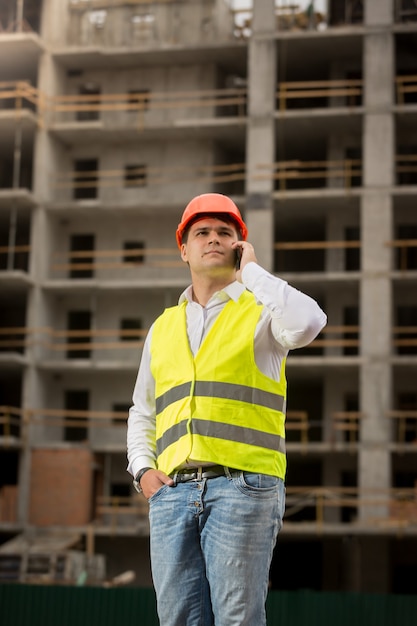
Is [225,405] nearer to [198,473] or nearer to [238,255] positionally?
[198,473]

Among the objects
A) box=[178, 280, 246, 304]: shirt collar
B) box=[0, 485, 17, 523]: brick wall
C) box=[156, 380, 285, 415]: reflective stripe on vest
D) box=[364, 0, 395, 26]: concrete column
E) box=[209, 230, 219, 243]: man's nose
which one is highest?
box=[364, 0, 395, 26]: concrete column

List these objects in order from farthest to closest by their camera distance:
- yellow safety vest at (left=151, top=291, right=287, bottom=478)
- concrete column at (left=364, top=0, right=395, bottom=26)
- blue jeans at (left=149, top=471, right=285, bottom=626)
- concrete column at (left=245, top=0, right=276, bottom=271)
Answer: concrete column at (left=245, top=0, right=276, bottom=271) < concrete column at (left=364, top=0, right=395, bottom=26) < yellow safety vest at (left=151, top=291, right=287, bottom=478) < blue jeans at (left=149, top=471, right=285, bottom=626)

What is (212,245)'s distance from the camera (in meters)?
4.90

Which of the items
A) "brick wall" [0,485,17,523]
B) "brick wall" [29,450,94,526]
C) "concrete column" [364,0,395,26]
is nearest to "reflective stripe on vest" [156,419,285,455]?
"brick wall" [29,450,94,526]

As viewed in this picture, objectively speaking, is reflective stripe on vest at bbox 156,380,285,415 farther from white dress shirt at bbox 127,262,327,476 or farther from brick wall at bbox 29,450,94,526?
brick wall at bbox 29,450,94,526

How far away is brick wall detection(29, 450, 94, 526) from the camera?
145 feet

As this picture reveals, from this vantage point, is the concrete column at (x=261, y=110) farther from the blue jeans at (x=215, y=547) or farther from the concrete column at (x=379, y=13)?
the blue jeans at (x=215, y=547)

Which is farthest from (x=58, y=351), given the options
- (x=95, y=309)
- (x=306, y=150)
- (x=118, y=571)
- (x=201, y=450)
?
(x=201, y=450)

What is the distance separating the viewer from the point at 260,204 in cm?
4566

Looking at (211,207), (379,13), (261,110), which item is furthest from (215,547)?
(379,13)

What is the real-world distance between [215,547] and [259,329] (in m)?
0.88

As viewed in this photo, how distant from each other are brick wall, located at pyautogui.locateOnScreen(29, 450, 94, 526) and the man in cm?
4011

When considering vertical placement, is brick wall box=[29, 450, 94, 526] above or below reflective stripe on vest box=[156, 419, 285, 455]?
below

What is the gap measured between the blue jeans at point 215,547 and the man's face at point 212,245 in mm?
892
